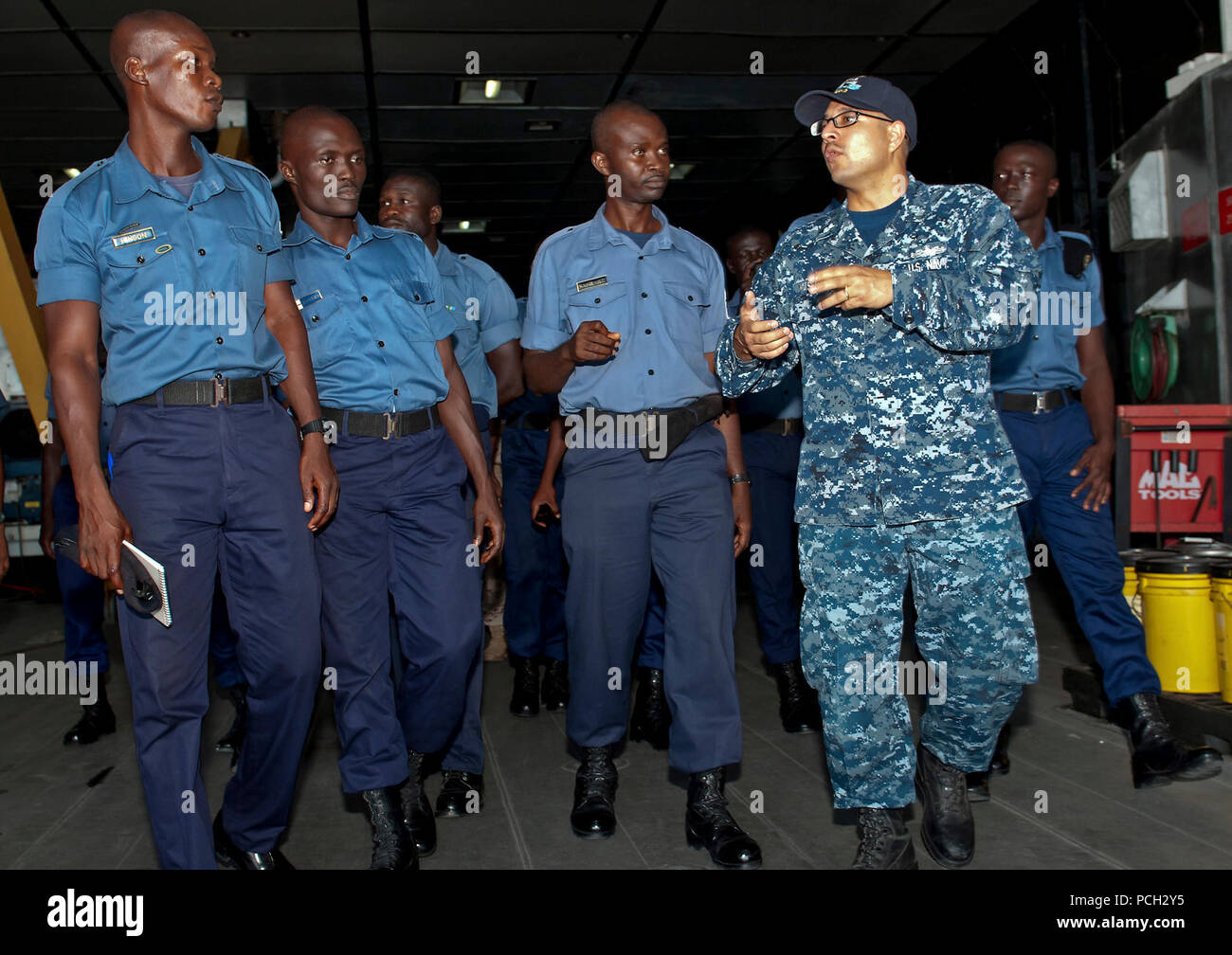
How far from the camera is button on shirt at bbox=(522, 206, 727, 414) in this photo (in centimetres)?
331

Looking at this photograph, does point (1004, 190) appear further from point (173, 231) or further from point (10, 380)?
point (10, 380)

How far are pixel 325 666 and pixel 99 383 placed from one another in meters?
0.98

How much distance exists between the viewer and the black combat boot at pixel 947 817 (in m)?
2.86

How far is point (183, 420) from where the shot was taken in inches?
103

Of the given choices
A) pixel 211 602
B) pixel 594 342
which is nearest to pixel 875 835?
pixel 594 342

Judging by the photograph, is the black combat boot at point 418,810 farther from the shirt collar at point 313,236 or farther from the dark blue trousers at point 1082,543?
the dark blue trousers at point 1082,543

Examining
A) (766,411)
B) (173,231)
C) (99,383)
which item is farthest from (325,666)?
(766,411)

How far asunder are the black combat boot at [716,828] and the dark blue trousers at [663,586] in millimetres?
48

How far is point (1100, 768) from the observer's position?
12.2ft

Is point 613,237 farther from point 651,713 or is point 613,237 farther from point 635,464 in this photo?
point 651,713

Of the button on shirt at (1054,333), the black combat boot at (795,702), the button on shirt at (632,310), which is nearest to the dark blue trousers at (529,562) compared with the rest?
the black combat boot at (795,702)

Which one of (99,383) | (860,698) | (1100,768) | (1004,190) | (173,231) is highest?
(1004,190)

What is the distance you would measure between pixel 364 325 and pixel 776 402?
2.05m
